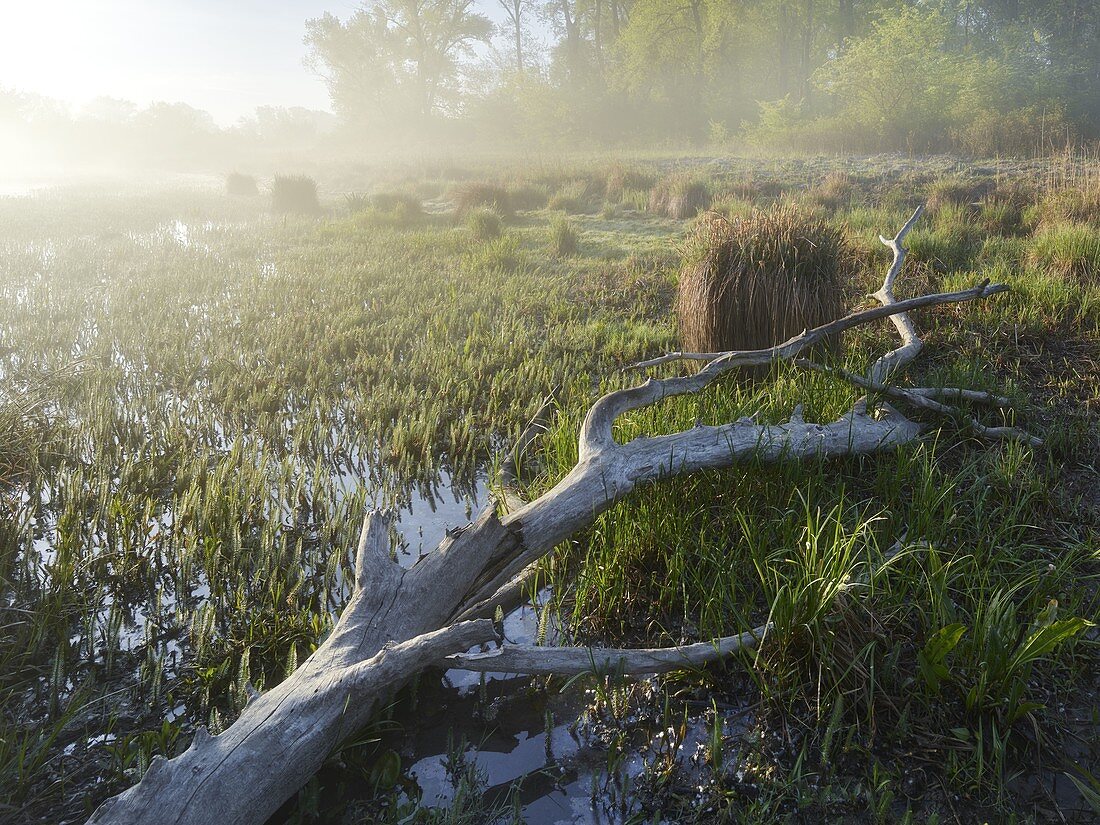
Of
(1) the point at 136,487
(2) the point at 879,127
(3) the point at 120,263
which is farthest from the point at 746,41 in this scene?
(1) the point at 136,487

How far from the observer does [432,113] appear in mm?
48156

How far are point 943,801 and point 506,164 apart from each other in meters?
26.3

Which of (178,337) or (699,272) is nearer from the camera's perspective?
(699,272)

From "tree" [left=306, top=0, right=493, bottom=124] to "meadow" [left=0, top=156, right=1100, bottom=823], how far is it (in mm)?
44446

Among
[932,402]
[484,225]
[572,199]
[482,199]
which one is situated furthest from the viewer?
[572,199]

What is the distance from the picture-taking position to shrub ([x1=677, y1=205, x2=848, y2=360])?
5.56 metres

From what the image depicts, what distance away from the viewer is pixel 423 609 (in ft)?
8.75

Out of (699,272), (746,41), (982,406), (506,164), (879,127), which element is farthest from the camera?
(746,41)

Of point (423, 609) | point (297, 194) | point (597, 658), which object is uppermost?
point (297, 194)

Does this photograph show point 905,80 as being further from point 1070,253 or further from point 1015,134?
point 1070,253

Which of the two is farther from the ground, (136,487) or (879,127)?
(879,127)

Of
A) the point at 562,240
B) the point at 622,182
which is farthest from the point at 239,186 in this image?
the point at 562,240

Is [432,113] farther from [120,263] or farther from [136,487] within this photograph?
[136,487]

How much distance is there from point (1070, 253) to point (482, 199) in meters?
11.4
